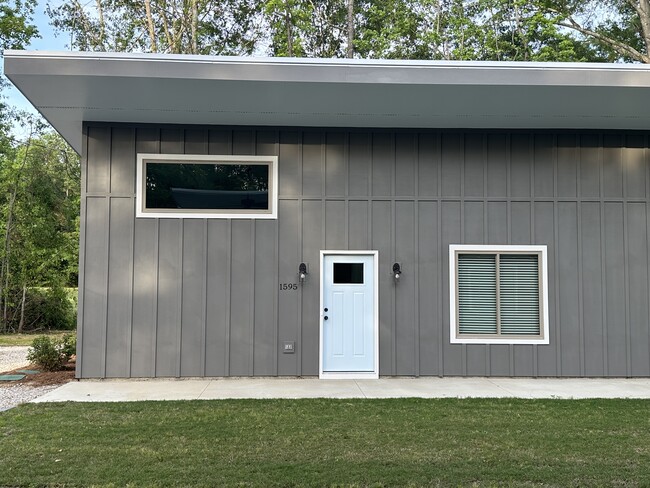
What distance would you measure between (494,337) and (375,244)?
2242 millimetres

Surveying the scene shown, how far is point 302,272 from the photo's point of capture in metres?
8.02

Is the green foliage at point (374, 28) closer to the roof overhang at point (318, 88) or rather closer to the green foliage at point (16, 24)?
the green foliage at point (16, 24)

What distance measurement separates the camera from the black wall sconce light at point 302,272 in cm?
802

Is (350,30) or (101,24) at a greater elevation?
(101,24)

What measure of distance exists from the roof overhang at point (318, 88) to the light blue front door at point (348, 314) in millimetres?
2187

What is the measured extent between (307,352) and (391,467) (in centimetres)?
395

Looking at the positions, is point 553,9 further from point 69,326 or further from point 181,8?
point 69,326

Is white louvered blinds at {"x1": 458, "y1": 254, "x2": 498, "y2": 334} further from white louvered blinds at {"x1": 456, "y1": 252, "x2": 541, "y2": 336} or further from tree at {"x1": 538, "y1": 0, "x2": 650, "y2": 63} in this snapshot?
tree at {"x1": 538, "y1": 0, "x2": 650, "y2": 63}

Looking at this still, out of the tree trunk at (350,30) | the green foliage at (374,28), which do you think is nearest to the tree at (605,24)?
the green foliage at (374,28)

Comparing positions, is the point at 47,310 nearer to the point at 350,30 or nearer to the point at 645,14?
the point at 350,30

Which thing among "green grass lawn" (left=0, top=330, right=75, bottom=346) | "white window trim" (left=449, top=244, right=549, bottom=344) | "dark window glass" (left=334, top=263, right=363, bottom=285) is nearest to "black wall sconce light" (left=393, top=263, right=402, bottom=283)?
"dark window glass" (left=334, top=263, right=363, bottom=285)

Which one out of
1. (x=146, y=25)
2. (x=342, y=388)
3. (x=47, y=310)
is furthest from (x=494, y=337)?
(x=146, y=25)

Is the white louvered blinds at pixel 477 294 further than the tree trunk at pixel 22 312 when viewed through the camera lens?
No

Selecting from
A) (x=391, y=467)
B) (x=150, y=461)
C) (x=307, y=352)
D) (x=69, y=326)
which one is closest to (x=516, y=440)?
(x=391, y=467)
